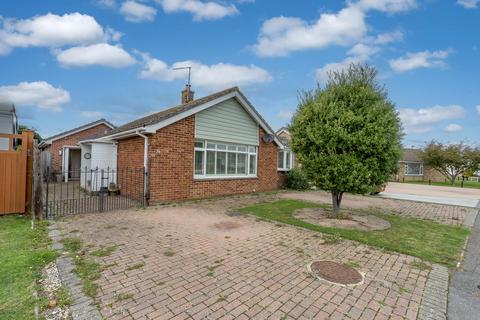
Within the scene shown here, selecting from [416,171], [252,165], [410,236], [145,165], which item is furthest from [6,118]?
[416,171]

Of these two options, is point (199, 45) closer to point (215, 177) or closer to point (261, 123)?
point (261, 123)

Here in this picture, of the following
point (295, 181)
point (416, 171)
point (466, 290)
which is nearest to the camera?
point (466, 290)

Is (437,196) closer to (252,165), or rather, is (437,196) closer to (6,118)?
(252,165)

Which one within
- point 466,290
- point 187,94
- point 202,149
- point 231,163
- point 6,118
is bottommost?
point 466,290

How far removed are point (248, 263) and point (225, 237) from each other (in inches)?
59.9

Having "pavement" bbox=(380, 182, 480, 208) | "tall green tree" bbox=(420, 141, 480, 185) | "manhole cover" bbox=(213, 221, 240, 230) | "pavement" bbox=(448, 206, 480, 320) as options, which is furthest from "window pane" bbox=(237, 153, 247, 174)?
"tall green tree" bbox=(420, 141, 480, 185)

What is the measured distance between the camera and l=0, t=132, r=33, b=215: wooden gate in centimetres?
719

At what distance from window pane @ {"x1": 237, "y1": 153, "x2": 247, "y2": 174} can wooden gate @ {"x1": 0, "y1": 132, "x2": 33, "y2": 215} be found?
27.4 ft

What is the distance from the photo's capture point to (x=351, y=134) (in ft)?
23.1

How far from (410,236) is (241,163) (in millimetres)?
8273

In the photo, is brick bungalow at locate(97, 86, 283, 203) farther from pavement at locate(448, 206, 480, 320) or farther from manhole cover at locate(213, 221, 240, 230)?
pavement at locate(448, 206, 480, 320)

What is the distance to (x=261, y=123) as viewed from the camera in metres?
13.8

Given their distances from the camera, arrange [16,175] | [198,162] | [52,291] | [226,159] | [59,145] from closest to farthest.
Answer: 1. [52,291]
2. [16,175]
3. [198,162]
4. [226,159]
5. [59,145]

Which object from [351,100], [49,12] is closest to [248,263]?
[351,100]
